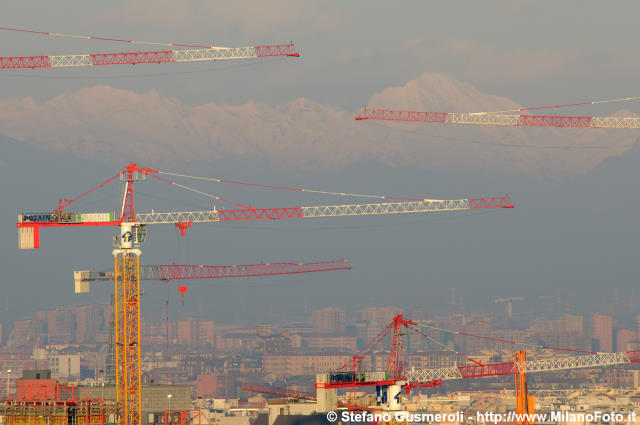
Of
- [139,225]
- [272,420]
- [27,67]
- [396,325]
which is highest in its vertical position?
[27,67]

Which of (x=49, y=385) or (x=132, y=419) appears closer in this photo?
(x=132, y=419)

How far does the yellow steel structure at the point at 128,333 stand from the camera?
472 ft

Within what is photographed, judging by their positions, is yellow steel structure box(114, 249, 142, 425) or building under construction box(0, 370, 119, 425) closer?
building under construction box(0, 370, 119, 425)

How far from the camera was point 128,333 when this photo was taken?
148 meters

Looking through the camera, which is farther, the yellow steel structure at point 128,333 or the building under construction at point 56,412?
the yellow steel structure at point 128,333

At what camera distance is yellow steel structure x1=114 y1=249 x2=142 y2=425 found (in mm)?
144000

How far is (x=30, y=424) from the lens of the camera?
396ft

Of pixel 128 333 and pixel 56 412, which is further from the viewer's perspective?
pixel 128 333

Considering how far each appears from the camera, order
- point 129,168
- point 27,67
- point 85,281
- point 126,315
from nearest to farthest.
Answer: point 126,315
point 129,168
point 85,281
point 27,67

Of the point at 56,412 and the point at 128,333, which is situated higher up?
the point at 128,333

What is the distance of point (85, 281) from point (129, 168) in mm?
19305

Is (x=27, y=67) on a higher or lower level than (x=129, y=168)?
higher

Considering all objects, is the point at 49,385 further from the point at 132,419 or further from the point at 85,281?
the point at 132,419

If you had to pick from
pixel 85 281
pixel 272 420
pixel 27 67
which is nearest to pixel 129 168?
pixel 85 281
